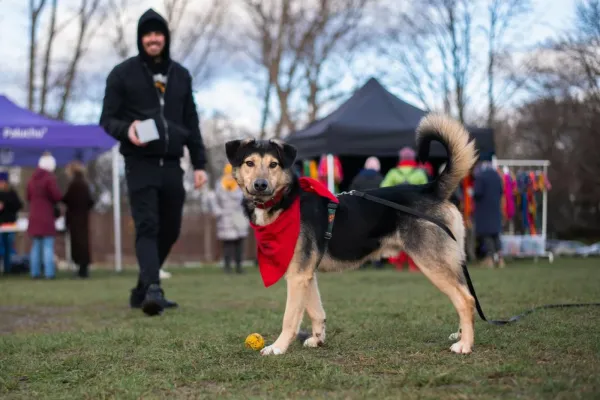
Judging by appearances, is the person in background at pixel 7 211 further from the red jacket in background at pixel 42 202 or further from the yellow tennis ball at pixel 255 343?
the yellow tennis ball at pixel 255 343

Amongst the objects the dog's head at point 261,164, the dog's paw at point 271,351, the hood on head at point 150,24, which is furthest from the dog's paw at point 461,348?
the hood on head at point 150,24

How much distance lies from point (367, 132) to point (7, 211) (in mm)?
7681

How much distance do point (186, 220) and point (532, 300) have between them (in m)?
14.0

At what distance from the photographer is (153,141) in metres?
6.15

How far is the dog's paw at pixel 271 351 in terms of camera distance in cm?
399

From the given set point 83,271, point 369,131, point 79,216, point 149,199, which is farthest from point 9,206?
point 149,199

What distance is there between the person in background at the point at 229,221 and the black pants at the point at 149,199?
21.6ft

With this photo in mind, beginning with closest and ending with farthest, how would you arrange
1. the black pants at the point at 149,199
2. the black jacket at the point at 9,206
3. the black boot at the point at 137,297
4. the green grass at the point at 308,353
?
the green grass at the point at 308,353
the black pants at the point at 149,199
the black boot at the point at 137,297
the black jacket at the point at 9,206

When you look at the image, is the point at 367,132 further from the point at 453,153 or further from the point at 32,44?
the point at 32,44

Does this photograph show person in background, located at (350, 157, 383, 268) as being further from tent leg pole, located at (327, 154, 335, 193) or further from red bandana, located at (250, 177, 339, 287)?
red bandana, located at (250, 177, 339, 287)

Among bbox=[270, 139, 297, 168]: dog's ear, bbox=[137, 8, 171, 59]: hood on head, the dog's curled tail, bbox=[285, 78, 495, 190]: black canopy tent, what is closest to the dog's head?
bbox=[270, 139, 297, 168]: dog's ear

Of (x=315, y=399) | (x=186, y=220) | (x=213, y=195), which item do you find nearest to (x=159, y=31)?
(x=315, y=399)

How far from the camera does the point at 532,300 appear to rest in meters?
6.62

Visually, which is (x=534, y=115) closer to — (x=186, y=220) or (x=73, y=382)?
(x=186, y=220)
